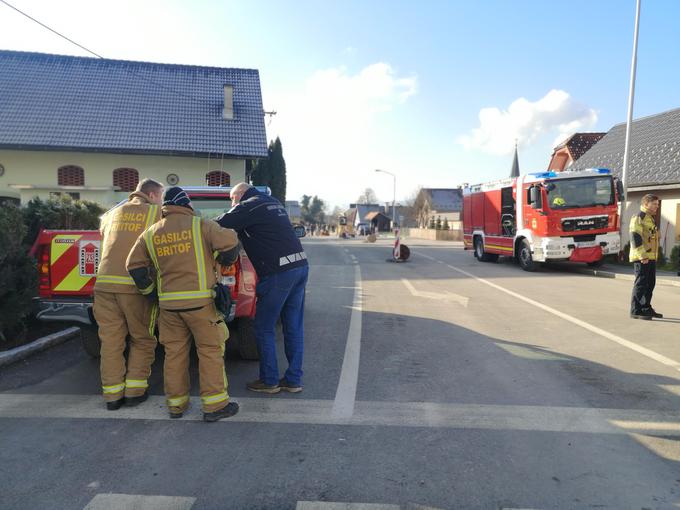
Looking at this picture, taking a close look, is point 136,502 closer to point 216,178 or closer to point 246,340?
point 246,340

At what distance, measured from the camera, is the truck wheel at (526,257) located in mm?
15632

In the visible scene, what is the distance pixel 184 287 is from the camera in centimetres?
402

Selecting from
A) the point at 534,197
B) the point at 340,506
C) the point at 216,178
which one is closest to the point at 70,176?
→ the point at 216,178

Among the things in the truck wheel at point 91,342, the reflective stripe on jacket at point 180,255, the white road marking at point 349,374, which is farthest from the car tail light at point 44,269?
the white road marking at point 349,374

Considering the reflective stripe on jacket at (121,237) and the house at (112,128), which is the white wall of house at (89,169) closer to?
the house at (112,128)

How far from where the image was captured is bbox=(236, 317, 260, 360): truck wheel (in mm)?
5395

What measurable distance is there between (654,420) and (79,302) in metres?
5.08

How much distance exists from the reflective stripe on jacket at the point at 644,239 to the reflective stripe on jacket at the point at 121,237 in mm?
6914

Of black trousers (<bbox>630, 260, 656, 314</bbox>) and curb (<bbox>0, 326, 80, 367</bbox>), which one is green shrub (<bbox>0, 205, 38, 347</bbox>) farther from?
black trousers (<bbox>630, 260, 656, 314</bbox>)

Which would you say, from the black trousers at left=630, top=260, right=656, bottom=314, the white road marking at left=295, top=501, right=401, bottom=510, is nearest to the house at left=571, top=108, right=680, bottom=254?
the black trousers at left=630, top=260, right=656, bottom=314

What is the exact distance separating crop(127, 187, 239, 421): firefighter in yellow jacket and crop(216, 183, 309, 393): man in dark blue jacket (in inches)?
15.2

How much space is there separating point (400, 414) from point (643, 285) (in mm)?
5654

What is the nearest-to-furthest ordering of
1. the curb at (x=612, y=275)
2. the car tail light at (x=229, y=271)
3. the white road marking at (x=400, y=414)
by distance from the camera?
the white road marking at (x=400, y=414), the car tail light at (x=229, y=271), the curb at (x=612, y=275)

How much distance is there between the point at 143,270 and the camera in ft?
13.4
